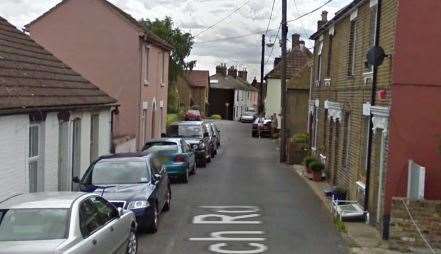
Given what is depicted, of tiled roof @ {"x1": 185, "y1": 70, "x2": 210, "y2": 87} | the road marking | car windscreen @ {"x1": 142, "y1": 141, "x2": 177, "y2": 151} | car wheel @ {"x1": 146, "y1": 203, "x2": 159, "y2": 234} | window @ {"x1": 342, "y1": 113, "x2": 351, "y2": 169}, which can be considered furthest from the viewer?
tiled roof @ {"x1": 185, "y1": 70, "x2": 210, "y2": 87}

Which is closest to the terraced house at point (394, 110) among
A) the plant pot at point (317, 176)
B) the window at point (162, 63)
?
the plant pot at point (317, 176)

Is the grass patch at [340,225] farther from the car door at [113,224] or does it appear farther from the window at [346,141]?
the car door at [113,224]

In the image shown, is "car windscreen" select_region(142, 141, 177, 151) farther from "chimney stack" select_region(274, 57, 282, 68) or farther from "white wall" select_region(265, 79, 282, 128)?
"chimney stack" select_region(274, 57, 282, 68)

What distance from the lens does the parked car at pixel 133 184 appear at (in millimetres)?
12844

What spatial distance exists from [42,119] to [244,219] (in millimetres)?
5052

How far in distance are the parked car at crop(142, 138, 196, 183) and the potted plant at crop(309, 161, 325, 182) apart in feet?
14.7

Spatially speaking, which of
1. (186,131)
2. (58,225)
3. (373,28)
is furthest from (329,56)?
(58,225)

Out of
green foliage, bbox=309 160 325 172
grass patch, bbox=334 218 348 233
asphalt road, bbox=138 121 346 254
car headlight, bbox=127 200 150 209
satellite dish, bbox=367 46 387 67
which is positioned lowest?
asphalt road, bbox=138 121 346 254

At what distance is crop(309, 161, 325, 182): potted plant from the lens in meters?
23.8

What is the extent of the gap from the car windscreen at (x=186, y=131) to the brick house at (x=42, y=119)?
30.1ft

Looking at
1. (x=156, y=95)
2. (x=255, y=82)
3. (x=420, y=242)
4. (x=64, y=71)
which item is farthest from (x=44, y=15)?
(x=255, y=82)

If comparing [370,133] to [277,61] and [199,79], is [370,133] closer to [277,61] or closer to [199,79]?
[277,61]

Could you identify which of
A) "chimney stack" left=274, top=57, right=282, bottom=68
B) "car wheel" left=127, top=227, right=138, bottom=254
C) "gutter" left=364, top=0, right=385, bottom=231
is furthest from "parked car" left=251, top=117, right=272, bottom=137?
"car wheel" left=127, top=227, right=138, bottom=254

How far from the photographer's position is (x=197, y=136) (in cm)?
2973
